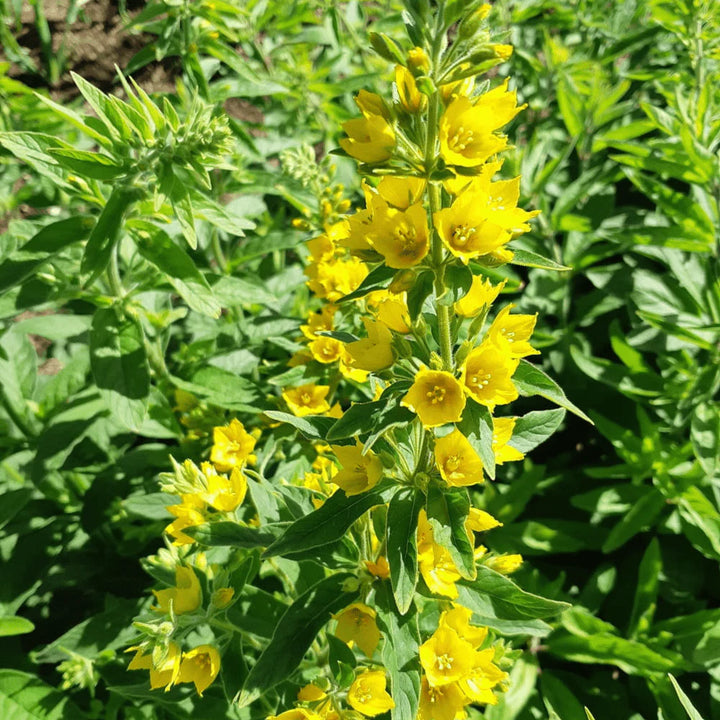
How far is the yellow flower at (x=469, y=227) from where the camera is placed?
1.31 metres

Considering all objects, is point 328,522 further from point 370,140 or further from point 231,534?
point 370,140

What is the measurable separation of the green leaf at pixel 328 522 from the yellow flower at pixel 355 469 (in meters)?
0.05

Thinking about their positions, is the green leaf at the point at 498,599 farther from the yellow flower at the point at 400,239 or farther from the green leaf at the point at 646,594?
the green leaf at the point at 646,594

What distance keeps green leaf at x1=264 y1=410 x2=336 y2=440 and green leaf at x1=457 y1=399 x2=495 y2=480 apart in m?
0.38

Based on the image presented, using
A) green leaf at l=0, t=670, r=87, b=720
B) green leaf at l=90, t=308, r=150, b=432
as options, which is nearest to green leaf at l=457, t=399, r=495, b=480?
green leaf at l=90, t=308, r=150, b=432

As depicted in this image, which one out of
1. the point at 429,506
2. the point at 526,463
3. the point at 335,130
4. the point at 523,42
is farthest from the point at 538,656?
the point at 523,42

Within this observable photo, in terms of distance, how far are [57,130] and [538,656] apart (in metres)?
3.95

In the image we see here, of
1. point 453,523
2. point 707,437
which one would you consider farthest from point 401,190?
point 707,437

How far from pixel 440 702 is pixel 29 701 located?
6.02 ft

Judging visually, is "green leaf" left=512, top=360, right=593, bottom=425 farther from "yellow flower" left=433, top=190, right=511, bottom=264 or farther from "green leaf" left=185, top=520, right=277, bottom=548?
"green leaf" left=185, top=520, right=277, bottom=548

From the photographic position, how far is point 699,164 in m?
2.84

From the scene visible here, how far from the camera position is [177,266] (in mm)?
2271

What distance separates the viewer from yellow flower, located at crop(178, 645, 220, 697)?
5.83 ft

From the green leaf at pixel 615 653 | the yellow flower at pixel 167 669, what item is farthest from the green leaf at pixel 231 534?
the green leaf at pixel 615 653
